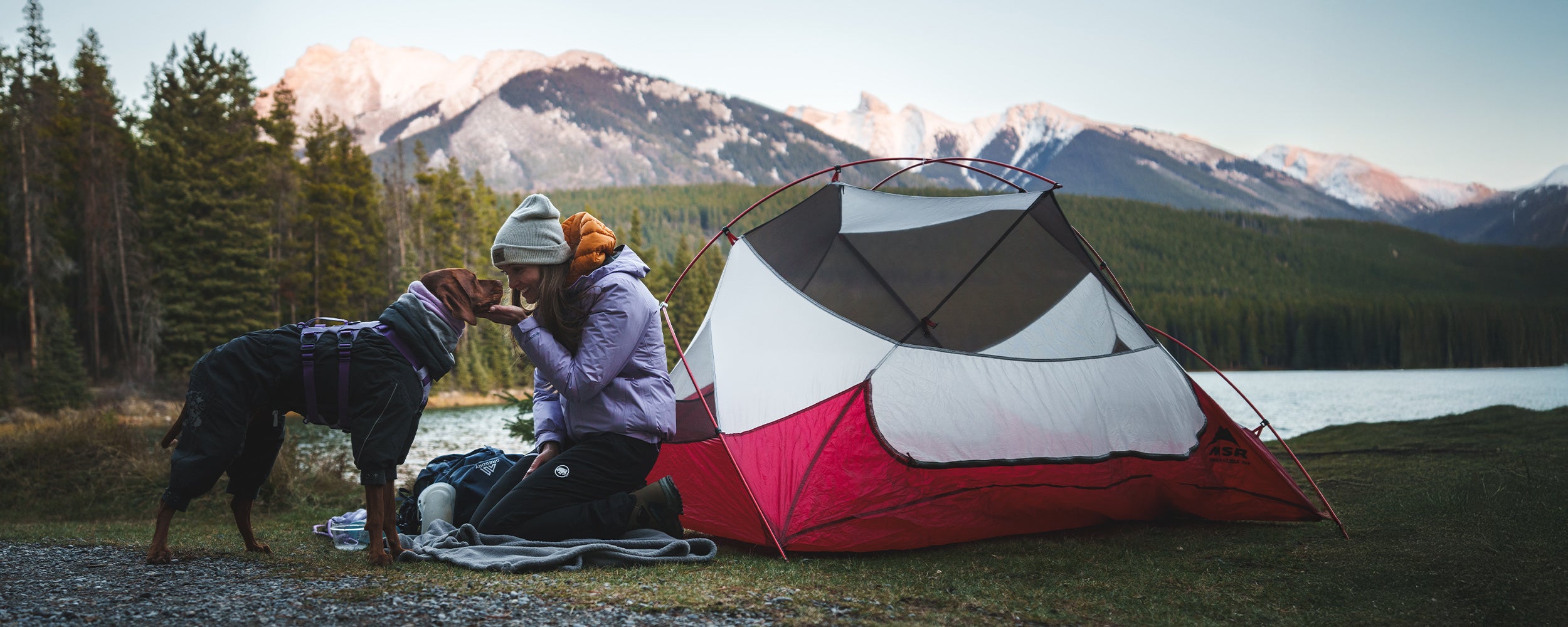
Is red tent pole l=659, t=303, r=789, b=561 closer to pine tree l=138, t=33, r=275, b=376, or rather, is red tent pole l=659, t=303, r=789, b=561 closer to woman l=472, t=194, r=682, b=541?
woman l=472, t=194, r=682, b=541

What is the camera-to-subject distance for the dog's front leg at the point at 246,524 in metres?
4.28

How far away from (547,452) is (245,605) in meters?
1.82

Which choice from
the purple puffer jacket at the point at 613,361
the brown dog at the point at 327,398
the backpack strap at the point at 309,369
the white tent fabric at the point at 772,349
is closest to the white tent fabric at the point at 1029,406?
the white tent fabric at the point at 772,349

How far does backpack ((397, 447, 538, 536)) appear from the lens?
5090mm

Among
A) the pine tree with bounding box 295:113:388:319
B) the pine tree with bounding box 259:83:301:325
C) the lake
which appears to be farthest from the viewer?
the pine tree with bounding box 295:113:388:319

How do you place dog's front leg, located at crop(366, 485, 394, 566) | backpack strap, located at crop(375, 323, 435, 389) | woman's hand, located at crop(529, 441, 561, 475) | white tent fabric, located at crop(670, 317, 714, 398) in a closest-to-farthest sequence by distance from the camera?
dog's front leg, located at crop(366, 485, 394, 566)
backpack strap, located at crop(375, 323, 435, 389)
woman's hand, located at crop(529, 441, 561, 475)
white tent fabric, located at crop(670, 317, 714, 398)

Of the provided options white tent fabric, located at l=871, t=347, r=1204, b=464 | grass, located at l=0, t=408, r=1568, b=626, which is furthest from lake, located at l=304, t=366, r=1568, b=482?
white tent fabric, located at l=871, t=347, r=1204, b=464

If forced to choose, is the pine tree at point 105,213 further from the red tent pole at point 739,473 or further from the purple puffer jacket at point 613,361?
the purple puffer jacket at point 613,361

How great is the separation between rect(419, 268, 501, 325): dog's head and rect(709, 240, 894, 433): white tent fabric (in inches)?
78.0

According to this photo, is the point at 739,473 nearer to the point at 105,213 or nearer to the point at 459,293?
the point at 459,293

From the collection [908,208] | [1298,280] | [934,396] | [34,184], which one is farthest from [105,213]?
[1298,280]

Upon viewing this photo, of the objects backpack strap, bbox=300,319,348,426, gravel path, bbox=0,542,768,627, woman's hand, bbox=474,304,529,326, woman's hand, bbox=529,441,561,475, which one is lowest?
gravel path, bbox=0,542,768,627

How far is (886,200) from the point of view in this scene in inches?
268

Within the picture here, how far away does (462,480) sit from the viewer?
5.18 m
